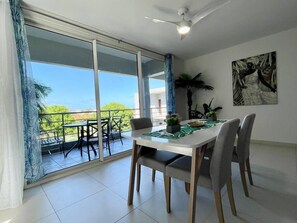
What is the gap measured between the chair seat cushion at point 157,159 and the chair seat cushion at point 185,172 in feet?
0.47

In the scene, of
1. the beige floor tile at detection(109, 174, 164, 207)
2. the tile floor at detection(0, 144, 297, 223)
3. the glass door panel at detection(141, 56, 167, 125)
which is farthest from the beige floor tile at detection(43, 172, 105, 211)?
the glass door panel at detection(141, 56, 167, 125)

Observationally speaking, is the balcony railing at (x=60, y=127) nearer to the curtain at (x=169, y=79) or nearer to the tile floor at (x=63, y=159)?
the tile floor at (x=63, y=159)

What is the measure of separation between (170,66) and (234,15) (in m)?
2.00

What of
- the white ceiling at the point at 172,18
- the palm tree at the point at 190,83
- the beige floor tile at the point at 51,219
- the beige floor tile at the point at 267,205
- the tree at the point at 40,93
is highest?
the white ceiling at the point at 172,18

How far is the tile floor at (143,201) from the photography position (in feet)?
4.84

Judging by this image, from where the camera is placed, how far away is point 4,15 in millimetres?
1844

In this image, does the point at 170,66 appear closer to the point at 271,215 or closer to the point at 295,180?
the point at 295,180

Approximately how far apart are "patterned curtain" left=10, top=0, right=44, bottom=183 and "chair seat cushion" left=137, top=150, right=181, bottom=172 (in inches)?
57.9

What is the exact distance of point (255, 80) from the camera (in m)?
3.64

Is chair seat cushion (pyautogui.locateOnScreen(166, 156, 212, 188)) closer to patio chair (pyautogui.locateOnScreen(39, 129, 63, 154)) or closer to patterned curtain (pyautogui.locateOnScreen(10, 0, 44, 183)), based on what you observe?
patterned curtain (pyautogui.locateOnScreen(10, 0, 44, 183))

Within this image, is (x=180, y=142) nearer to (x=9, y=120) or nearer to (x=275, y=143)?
(x=9, y=120)

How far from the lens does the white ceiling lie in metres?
2.16

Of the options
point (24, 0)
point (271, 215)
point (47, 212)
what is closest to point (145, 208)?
point (47, 212)

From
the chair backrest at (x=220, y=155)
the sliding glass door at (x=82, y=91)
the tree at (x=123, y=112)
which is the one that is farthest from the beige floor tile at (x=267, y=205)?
the tree at (x=123, y=112)
